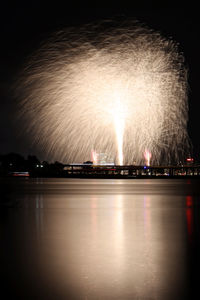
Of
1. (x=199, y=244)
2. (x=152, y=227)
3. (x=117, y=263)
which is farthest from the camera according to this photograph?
(x=152, y=227)

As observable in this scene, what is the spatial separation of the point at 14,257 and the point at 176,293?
4.13 metres

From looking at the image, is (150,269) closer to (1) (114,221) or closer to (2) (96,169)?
(1) (114,221)

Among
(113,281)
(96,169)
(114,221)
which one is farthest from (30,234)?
(96,169)

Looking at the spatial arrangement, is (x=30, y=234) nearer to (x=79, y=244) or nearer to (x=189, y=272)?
(x=79, y=244)

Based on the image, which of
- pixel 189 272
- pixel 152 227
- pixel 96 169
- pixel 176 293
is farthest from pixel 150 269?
pixel 96 169

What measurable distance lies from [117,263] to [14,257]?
2.33 metres

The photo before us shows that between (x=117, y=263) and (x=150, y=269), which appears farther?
(x=117, y=263)

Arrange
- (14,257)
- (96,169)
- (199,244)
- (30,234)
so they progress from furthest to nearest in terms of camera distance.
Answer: (96,169) < (30,234) < (199,244) < (14,257)

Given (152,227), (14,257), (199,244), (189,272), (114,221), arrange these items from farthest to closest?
(114,221) → (152,227) → (199,244) → (14,257) → (189,272)

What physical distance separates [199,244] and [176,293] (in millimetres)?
4682

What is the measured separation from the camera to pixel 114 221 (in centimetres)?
1773

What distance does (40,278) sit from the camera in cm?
759

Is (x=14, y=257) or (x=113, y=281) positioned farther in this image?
(x=14, y=257)

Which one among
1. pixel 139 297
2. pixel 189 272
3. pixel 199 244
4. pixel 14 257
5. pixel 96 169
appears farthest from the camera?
pixel 96 169
